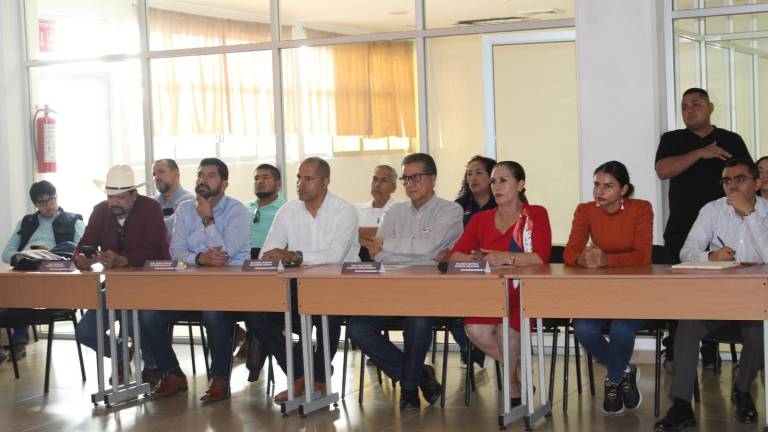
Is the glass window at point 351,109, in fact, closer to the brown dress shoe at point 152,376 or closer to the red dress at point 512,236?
the brown dress shoe at point 152,376

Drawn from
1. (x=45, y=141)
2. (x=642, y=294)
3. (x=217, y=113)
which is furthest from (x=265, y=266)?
(x=45, y=141)

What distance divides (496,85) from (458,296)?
2.88m

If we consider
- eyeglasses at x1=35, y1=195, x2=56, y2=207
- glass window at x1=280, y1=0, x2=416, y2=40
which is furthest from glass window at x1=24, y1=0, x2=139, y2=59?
eyeglasses at x1=35, y1=195, x2=56, y2=207

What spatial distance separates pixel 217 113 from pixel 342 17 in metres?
1.32

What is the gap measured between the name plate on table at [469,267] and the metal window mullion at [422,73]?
274cm

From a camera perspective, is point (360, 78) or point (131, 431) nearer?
point (131, 431)

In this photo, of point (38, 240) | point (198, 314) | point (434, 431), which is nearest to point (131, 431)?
point (198, 314)

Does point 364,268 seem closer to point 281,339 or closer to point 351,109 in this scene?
point 281,339

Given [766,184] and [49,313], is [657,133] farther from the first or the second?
[49,313]

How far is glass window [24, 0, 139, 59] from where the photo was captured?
28.6ft

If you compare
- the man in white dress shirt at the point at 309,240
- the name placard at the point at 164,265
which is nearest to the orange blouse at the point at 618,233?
the man in white dress shirt at the point at 309,240

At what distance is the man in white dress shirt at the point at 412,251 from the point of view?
18.0ft

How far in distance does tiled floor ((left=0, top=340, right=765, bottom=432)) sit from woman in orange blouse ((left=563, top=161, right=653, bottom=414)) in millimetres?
161

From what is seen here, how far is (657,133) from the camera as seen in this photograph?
6703 mm
